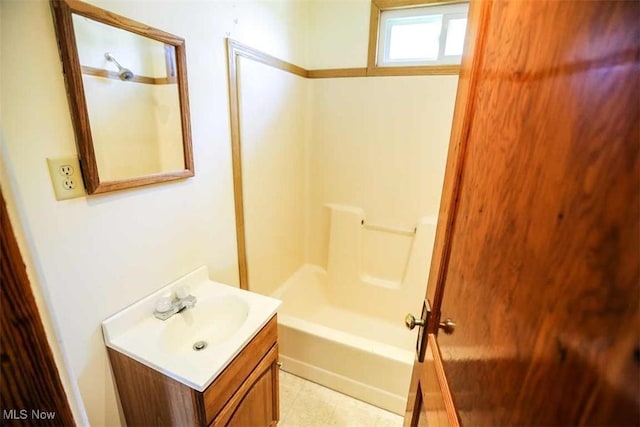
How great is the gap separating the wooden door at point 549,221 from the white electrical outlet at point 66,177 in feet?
3.62

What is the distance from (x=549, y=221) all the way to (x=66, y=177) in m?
1.17

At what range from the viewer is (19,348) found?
0.38 metres

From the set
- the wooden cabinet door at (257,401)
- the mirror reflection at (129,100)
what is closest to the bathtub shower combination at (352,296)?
the wooden cabinet door at (257,401)

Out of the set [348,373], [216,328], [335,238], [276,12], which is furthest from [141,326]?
[276,12]

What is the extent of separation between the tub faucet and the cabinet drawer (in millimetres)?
329

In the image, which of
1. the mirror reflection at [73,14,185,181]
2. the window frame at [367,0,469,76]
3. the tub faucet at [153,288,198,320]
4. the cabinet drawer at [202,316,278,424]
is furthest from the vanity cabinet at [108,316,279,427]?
the window frame at [367,0,469,76]

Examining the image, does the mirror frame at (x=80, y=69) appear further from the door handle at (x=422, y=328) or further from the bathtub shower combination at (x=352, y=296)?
the bathtub shower combination at (x=352, y=296)

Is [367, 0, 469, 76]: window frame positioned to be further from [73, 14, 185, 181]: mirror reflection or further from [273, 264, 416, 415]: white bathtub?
[273, 264, 416, 415]: white bathtub

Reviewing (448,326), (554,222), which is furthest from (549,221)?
(448,326)

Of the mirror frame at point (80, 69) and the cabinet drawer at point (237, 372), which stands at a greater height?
the mirror frame at point (80, 69)

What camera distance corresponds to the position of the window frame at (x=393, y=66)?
1.85 m

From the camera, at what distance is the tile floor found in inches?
64.0

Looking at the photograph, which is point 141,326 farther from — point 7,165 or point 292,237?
point 292,237

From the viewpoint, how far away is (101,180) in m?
0.94
